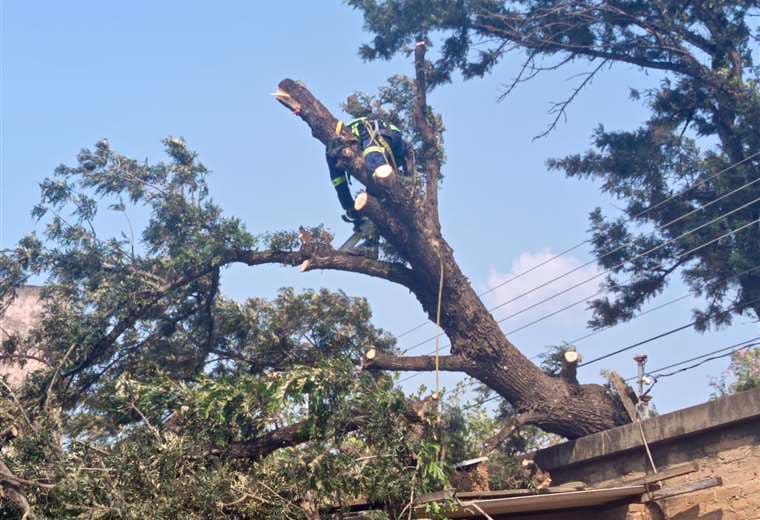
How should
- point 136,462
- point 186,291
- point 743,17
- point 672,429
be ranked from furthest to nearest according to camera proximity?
1. point 743,17
2. point 186,291
3. point 672,429
4. point 136,462

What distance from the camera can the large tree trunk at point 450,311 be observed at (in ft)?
30.8

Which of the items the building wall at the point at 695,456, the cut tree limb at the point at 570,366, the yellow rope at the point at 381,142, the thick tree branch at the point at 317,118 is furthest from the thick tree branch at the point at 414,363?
the yellow rope at the point at 381,142

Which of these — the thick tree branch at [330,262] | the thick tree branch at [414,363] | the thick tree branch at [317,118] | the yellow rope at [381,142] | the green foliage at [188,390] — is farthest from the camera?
the yellow rope at [381,142]

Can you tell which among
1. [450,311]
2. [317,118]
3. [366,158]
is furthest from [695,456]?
[317,118]

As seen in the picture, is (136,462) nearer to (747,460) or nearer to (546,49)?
(747,460)

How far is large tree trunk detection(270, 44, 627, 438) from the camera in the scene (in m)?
9.38

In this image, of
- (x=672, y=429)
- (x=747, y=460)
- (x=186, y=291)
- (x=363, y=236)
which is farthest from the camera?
(x=363, y=236)

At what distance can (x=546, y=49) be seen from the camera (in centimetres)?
1265

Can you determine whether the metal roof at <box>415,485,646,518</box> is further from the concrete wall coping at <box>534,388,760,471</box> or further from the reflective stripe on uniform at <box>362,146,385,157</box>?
the reflective stripe on uniform at <box>362,146,385,157</box>

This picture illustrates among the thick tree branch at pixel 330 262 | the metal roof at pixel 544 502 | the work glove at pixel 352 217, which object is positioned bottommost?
the metal roof at pixel 544 502

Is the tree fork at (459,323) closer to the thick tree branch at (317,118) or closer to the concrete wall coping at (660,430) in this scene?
the thick tree branch at (317,118)

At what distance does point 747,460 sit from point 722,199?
5089mm

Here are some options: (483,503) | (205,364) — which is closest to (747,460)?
(483,503)

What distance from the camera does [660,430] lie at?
7.54 metres
